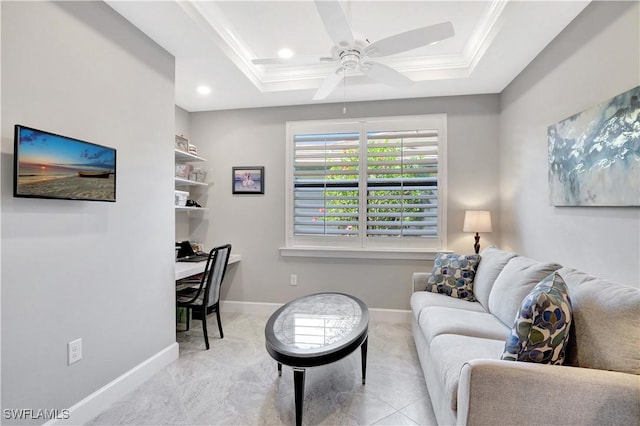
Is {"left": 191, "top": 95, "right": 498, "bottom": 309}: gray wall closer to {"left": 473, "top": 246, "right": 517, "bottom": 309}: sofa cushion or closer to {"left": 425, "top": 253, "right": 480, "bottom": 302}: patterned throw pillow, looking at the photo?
{"left": 425, "top": 253, "right": 480, "bottom": 302}: patterned throw pillow

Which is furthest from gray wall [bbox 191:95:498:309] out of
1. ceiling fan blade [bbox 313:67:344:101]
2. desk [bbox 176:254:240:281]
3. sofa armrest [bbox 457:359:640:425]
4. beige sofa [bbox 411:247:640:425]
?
sofa armrest [bbox 457:359:640:425]

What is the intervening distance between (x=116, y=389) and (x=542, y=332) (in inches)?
98.6

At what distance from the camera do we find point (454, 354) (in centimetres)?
162

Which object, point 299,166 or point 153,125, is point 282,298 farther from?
point 153,125

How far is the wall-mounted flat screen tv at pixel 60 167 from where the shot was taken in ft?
4.81

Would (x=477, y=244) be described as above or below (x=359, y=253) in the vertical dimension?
above

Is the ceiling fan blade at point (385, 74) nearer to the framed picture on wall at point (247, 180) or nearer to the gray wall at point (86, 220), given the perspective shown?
the gray wall at point (86, 220)

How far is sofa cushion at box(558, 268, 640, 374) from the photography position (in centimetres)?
121

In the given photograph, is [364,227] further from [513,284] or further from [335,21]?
[335,21]

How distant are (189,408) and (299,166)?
2643mm

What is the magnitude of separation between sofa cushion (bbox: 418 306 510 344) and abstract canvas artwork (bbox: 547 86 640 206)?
98 centimetres

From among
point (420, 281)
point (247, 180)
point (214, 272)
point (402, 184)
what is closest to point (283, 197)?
point (247, 180)

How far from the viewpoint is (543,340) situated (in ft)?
4.22

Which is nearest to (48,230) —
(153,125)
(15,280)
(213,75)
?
(15,280)
